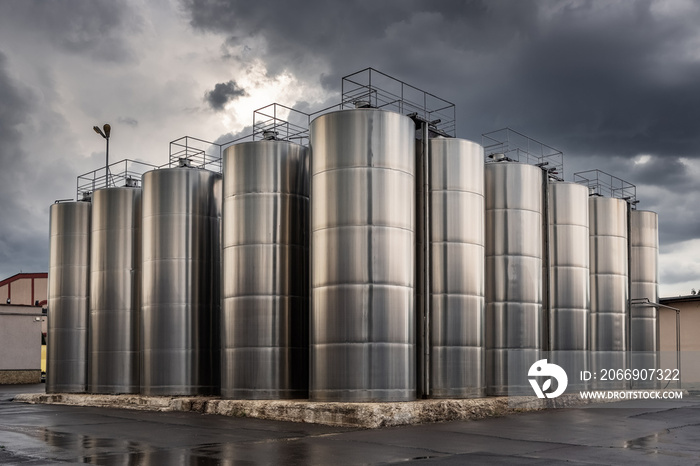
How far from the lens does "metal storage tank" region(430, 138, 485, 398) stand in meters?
24.0

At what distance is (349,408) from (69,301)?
59.2ft

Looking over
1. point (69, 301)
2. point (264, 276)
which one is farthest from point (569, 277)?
point (69, 301)

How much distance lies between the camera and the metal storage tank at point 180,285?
2786cm

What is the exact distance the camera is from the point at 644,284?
37.8m

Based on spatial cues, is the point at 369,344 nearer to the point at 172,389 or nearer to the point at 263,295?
the point at 263,295

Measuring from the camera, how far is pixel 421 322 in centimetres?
2411

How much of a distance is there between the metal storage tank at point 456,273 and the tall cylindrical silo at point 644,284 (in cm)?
1456

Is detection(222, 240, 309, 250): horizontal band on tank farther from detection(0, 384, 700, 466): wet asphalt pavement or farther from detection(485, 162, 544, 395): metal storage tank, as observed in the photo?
detection(485, 162, 544, 395): metal storage tank

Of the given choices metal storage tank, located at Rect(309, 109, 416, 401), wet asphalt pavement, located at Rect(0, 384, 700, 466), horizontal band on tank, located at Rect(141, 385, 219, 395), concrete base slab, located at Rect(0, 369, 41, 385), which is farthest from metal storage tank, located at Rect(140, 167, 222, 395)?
concrete base slab, located at Rect(0, 369, 41, 385)

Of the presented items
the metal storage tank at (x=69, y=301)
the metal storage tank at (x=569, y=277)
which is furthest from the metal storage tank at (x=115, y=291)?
the metal storage tank at (x=569, y=277)

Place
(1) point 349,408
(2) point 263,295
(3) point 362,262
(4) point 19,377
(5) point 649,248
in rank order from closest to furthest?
(1) point 349,408
(3) point 362,262
(2) point 263,295
(5) point 649,248
(4) point 19,377

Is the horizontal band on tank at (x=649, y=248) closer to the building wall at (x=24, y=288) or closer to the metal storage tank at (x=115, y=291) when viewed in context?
the metal storage tank at (x=115, y=291)

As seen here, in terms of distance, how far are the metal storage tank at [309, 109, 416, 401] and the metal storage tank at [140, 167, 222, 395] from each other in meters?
7.69

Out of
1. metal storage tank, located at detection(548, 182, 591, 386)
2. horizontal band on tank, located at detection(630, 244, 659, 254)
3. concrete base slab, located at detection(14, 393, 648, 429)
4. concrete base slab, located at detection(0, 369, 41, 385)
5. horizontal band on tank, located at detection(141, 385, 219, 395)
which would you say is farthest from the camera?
concrete base slab, located at detection(0, 369, 41, 385)
